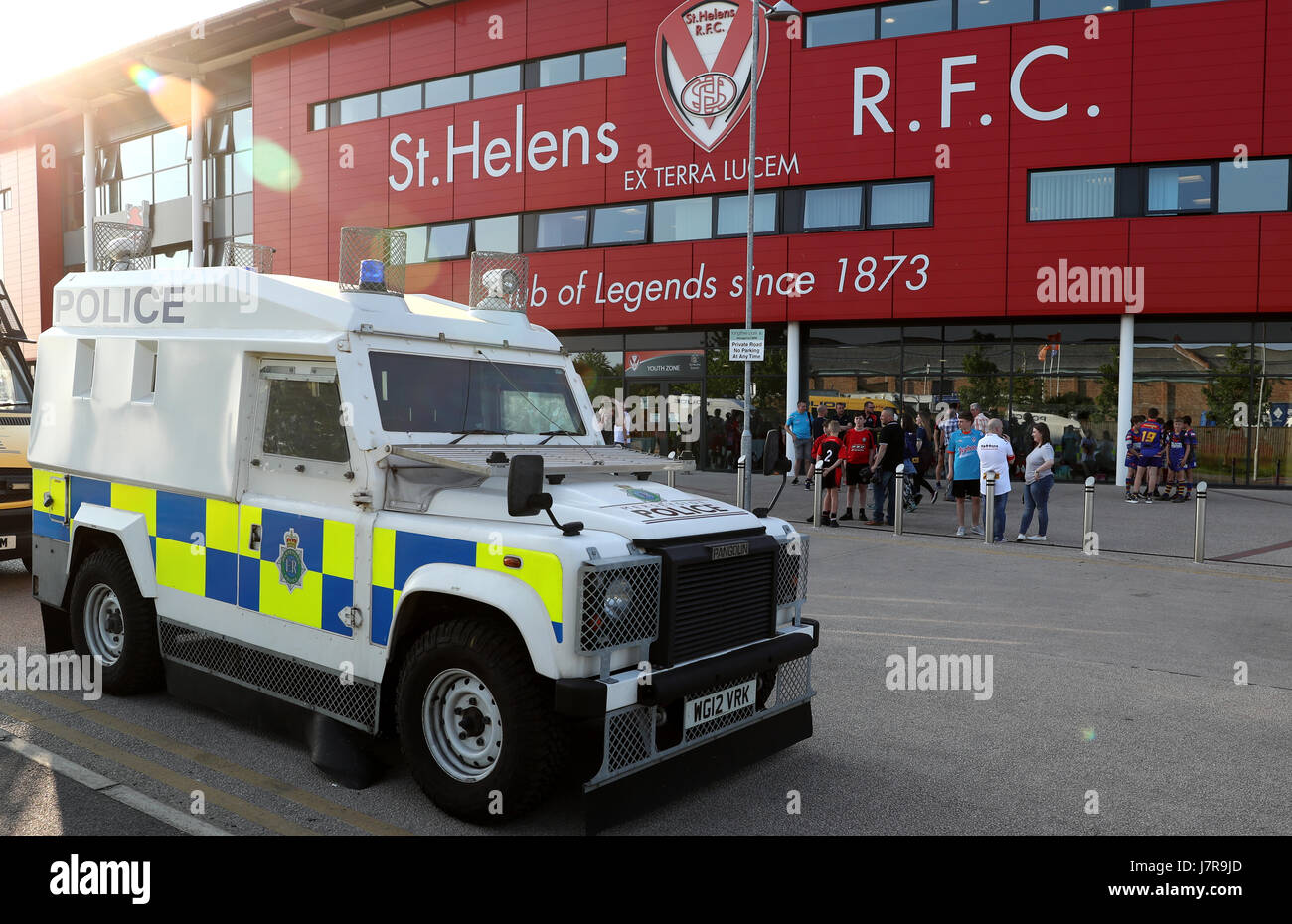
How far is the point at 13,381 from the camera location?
9.88 m

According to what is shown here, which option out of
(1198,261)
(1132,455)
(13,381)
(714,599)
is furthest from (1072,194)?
(714,599)

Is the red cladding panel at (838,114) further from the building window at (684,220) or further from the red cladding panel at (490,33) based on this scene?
the red cladding panel at (490,33)

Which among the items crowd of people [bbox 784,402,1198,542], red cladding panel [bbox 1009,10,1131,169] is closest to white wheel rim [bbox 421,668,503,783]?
crowd of people [bbox 784,402,1198,542]

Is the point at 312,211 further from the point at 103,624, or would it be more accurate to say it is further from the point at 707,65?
the point at 103,624

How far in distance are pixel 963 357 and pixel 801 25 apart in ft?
28.9

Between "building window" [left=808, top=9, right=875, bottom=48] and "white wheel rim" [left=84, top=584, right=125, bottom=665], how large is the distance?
2148 cm

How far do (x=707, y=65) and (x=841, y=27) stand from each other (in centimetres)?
329

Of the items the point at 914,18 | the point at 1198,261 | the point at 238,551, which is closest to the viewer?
the point at 238,551

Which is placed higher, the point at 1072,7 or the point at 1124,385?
the point at 1072,7

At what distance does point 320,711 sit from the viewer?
15.5 ft

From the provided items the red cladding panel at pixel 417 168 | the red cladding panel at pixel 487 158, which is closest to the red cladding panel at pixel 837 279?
the red cladding panel at pixel 487 158

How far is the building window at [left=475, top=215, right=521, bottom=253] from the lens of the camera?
27062 mm
